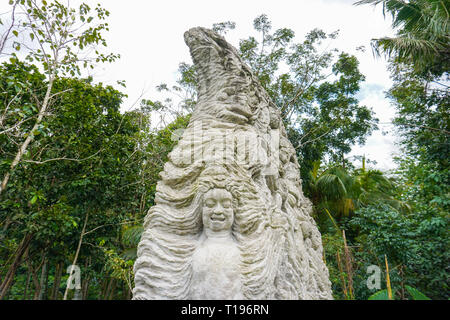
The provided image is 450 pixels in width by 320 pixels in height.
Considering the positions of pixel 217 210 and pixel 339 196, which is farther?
pixel 339 196

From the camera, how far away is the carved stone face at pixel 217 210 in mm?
2049

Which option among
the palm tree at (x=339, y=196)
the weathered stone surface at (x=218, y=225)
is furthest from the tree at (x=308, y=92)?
the weathered stone surface at (x=218, y=225)

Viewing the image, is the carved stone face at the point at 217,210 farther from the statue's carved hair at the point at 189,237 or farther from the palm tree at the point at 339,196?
the palm tree at the point at 339,196

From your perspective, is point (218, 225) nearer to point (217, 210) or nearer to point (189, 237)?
point (217, 210)

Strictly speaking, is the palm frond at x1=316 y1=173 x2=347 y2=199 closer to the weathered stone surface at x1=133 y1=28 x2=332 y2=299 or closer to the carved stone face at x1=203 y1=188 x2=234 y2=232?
the weathered stone surface at x1=133 y1=28 x2=332 y2=299

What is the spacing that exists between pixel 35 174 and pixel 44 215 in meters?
0.67

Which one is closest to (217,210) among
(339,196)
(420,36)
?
(420,36)

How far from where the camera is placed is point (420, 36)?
6.04m

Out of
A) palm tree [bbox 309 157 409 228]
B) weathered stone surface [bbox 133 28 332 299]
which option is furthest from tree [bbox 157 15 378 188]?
weathered stone surface [bbox 133 28 332 299]

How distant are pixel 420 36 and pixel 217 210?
6.50m

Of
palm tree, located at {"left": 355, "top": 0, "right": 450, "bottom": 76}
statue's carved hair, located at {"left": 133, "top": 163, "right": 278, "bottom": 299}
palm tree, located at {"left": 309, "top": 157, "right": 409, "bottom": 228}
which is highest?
palm tree, located at {"left": 355, "top": 0, "right": 450, "bottom": 76}

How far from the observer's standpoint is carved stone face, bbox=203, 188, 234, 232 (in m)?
2.05

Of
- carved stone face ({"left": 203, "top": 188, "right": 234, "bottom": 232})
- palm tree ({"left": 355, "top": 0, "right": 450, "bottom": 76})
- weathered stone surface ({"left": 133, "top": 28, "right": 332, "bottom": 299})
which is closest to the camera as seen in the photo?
weathered stone surface ({"left": 133, "top": 28, "right": 332, "bottom": 299})

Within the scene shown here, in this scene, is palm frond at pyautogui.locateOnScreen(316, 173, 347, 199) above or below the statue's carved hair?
above
